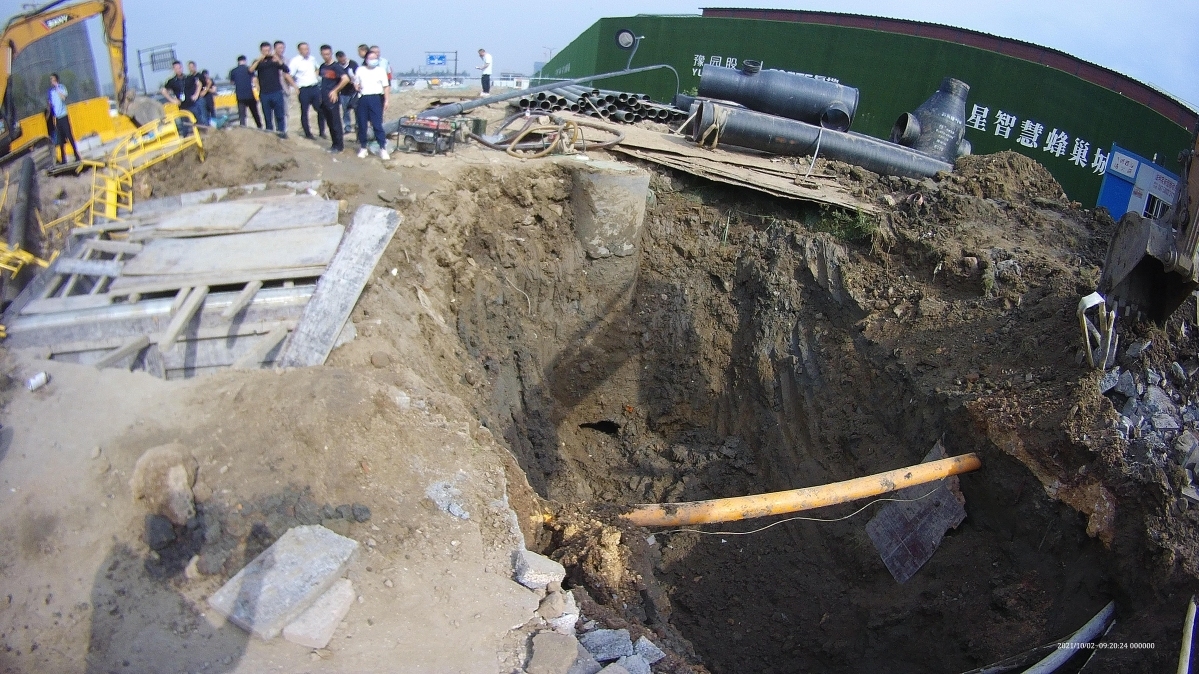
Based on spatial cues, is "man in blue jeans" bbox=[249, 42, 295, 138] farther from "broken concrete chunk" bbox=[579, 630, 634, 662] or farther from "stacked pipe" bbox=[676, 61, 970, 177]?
"broken concrete chunk" bbox=[579, 630, 634, 662]

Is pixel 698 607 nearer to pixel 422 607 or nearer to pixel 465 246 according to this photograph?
pixel 422 607

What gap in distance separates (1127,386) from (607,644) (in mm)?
Answer: 4294

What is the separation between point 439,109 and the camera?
10234 millimetres

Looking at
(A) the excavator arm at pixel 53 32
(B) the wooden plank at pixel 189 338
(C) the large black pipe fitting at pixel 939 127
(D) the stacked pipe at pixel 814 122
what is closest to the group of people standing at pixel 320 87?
(A) the excavator arm at pixel 53 32

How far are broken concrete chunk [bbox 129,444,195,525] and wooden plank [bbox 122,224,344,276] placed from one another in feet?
7.07

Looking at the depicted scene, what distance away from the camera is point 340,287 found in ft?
17.0

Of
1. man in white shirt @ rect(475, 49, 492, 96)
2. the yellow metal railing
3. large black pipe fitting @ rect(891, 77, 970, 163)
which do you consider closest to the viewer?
the yellow metal railing

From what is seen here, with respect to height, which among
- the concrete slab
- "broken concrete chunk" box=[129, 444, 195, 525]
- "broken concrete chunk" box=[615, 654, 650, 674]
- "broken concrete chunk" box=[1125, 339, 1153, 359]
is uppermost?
"broken concrete chunk" box=[1125, 339, 1153, 359]

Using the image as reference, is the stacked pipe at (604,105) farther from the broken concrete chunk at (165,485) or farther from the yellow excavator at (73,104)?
the broken concrete chunk at (165,485)

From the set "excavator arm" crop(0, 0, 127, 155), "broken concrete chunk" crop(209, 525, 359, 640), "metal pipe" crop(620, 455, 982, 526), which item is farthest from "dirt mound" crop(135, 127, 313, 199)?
"metal pipe" crop(620, 455, 982, 526)

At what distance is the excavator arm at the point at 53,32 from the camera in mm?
9219

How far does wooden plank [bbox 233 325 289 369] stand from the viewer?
4629mm

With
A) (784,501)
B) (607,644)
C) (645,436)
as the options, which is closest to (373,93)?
(645,436)

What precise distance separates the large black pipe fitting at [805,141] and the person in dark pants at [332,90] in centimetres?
472
